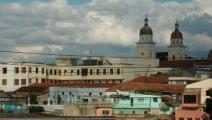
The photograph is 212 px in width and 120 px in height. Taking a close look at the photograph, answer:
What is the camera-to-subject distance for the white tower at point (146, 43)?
135625 mm

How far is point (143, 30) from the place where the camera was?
135875 millimetres

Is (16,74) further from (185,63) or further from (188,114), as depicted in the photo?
(188,114)

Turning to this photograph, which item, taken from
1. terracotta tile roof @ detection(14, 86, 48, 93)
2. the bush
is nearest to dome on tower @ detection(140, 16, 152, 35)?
terracotta tile roof @ detection(14, 86, 48, 93)

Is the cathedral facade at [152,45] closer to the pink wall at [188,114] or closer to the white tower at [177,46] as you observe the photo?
the white tower at [177,46]

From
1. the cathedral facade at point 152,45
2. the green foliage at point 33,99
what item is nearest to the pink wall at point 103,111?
the green foliage at point 33,99

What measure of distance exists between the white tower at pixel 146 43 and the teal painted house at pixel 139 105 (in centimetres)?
7293

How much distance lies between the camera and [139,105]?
62.0 m

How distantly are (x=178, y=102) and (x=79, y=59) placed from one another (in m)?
50.3

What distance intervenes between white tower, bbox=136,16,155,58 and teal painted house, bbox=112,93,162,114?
239 feet

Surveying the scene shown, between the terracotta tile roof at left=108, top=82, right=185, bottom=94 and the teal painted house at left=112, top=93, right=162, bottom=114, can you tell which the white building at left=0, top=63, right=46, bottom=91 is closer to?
the terracotta tile roof at left=108, top=82, right=185, bottom=94

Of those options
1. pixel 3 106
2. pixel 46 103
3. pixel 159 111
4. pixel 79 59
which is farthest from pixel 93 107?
pixel 79 59

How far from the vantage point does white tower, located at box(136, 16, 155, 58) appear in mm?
135625

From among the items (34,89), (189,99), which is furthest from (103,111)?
(34,89)

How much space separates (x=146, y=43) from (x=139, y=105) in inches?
2958
